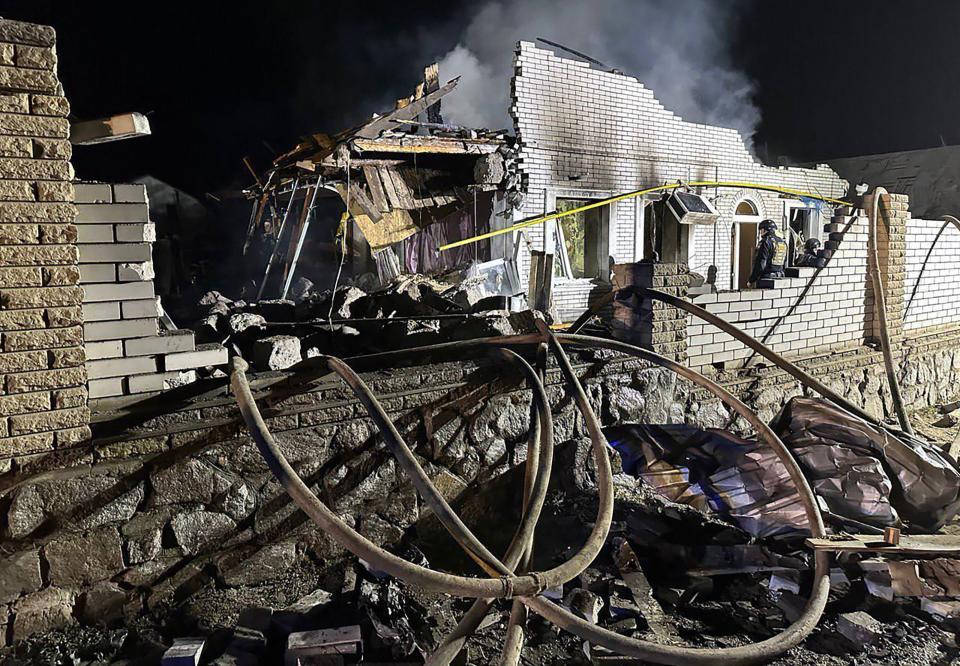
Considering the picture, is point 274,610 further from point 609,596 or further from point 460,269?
point 460,269

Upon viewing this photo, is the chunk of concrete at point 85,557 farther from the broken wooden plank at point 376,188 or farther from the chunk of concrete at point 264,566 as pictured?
the broken wooden plank at point 376,188

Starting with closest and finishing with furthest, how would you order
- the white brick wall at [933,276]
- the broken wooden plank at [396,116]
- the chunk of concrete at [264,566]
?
the chunk of concrete at [264,566], the white brick wall at [933,276], the broken wooden plank at [396,116]

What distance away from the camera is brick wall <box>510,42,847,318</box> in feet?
35.0

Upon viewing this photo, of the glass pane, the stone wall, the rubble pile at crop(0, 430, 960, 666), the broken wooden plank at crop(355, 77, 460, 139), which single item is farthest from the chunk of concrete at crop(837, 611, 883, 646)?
the glass pane

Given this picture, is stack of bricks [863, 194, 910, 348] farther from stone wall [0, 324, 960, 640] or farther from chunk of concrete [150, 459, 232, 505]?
chunk of concrete [150, 459, 232, 505]

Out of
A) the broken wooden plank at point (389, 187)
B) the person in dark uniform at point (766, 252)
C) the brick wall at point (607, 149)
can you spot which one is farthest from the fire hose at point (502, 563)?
the brick wall at point (607, 149)

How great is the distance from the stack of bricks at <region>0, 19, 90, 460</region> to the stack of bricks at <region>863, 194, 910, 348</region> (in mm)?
7986

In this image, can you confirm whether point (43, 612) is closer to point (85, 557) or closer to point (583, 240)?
point (85, 557)

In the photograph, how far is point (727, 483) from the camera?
→ 459cm

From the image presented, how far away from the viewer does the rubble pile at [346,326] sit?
16.5 ft

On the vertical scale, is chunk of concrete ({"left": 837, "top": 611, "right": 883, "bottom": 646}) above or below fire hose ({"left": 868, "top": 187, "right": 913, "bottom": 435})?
below

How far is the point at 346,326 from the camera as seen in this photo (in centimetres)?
598

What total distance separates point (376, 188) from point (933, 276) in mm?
8120

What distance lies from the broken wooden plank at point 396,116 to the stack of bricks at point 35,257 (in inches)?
243
